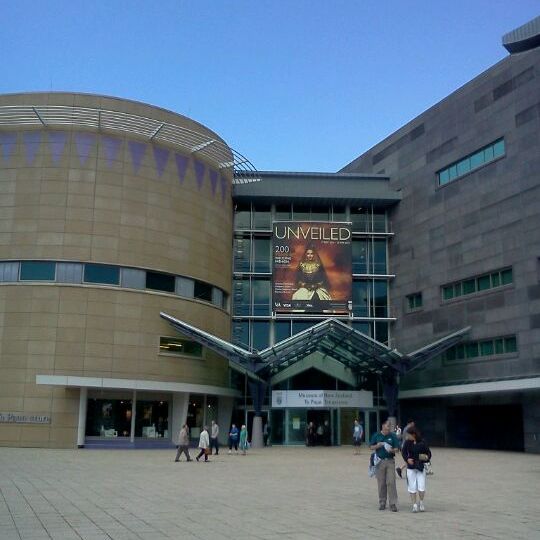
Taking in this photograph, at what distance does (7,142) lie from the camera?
39844 millimetres

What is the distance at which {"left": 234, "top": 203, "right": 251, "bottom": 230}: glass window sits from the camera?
2024 inches

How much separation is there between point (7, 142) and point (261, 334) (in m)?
20.9

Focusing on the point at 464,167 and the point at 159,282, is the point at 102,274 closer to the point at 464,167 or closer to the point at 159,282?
the point at 159,282

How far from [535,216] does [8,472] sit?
29089 millimetres

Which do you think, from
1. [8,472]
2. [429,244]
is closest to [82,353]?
[8,472]

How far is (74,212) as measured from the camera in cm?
3919

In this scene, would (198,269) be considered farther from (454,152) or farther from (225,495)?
(225,495)

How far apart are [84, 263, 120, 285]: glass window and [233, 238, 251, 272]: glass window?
12.2 meters

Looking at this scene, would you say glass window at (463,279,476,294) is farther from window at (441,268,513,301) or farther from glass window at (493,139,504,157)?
glass window at (493,139,504,157)

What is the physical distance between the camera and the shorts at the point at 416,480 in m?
13.6

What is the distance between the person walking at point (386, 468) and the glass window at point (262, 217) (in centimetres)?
3743

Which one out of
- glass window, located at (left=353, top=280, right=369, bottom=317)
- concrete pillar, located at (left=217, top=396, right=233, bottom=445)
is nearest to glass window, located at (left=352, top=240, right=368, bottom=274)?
glass window, located at (left=353, top=280, right=369, bottom=317)

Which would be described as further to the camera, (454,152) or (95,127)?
(454,152)

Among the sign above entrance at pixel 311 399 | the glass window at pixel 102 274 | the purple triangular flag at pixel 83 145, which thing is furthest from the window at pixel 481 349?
the purple triangular flag at pixel 83 145
